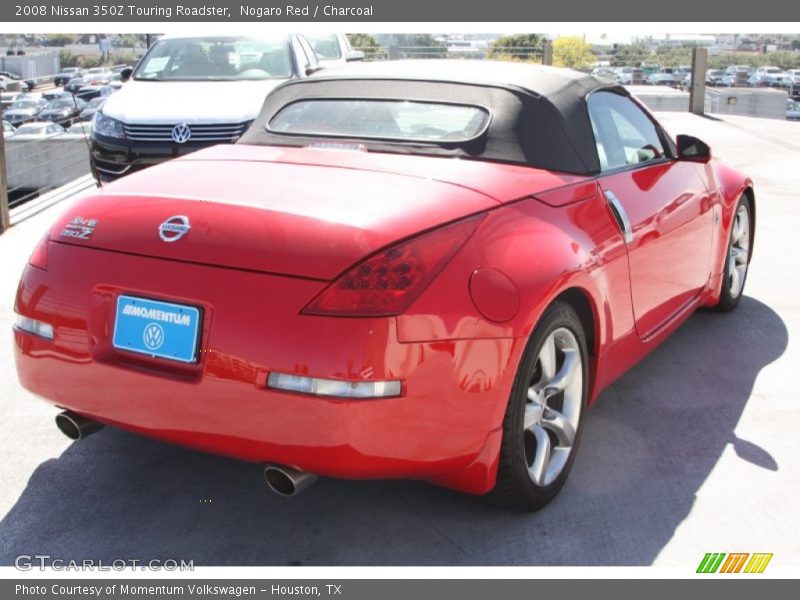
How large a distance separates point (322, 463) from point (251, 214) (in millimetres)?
768

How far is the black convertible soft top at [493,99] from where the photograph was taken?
3520 millimetres

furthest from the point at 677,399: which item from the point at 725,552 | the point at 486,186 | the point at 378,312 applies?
the point at 378,312

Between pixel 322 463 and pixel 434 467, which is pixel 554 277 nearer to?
pixel 434 467

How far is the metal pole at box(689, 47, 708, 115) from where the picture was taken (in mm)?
19922

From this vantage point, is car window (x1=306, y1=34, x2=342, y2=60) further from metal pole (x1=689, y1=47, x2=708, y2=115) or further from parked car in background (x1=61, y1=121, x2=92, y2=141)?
metal pole (x1=689, y1=47, x2=708, y2=115)

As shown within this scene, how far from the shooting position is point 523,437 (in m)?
3.09

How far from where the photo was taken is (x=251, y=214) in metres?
2.82

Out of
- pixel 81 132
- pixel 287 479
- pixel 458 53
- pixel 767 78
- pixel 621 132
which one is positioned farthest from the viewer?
pixel 767 78

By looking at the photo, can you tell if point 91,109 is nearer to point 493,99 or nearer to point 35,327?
point 493,99

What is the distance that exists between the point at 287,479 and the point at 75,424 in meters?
0.86

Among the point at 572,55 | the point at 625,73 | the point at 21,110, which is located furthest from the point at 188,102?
the point at 21,110

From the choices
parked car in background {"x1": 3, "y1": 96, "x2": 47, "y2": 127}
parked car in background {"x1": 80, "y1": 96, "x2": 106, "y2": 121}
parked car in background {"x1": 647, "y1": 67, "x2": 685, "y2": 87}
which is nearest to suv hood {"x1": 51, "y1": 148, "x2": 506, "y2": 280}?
parked car in background {"x1": 80, "y1": 96, "x2": 106, "y2": 121}

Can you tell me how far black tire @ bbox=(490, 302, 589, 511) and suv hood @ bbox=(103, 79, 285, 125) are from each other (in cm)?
513

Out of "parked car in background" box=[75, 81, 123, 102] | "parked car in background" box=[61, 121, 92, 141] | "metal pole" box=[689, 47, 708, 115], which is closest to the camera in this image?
"parked car in background" box=[61, 121, 92, 141]
